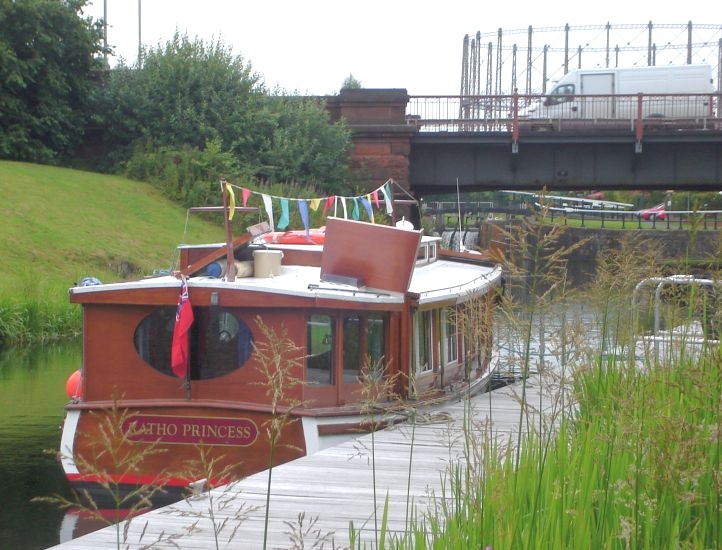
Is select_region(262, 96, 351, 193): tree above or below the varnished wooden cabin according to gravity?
above

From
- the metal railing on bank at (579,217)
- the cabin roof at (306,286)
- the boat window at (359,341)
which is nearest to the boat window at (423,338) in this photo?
the cabin roof at (306,286)

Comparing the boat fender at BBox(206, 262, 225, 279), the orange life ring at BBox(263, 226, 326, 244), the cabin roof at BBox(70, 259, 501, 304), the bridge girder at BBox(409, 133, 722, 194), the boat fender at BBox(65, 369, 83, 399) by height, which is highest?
the bridge girder at BBox(409, 133, 722, 194)

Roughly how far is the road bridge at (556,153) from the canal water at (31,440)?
17391 mm

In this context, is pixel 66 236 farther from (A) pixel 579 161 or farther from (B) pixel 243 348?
(B) pixel 243 348

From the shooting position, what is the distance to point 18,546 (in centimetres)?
973

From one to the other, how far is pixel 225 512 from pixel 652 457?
3395 mm

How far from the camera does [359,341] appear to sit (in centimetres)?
1093

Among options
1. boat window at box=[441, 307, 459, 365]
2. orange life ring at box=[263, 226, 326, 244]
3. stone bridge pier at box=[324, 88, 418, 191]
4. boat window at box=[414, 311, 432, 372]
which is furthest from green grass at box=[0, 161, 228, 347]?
boat window at box=[414, 311, 432, 372]

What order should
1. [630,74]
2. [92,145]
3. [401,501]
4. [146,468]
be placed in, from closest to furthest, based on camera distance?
[401,501], [146,468], [92,145], [630,74]

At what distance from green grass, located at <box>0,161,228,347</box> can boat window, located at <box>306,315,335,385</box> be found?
38.9 ft

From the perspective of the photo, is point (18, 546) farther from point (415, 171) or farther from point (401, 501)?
point (415, 171)

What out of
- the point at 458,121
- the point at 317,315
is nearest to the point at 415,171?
the point at 458,121

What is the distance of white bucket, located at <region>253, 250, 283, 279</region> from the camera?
1131 centimetres

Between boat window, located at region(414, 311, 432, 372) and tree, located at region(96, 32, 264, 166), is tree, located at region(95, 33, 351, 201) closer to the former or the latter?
tree, located at region(96, 32, 264, 166)
